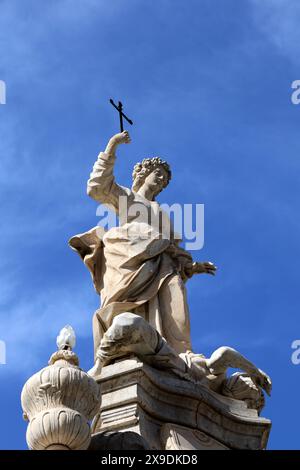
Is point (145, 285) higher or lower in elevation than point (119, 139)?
lower

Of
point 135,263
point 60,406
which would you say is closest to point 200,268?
point 135,263

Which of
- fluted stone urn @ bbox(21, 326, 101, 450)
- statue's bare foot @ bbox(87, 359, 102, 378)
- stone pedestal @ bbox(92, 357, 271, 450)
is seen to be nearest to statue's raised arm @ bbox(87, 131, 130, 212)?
statue's bare foot @ bbox(87, 359, 102, 378)

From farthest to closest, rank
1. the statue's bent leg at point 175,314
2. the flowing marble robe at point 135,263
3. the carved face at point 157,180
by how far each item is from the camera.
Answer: the carved face at point 157,180, the flowing marble robe at point 135,263, the statue's bent leg at point 175,314

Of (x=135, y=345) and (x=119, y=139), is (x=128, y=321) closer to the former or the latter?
(x=135, y=345)

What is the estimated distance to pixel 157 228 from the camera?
68.2ft

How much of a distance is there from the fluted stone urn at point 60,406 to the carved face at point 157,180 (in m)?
6.22

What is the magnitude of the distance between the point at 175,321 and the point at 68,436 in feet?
16.9

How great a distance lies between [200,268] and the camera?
69.3 ft

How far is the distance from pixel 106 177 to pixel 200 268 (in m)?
1.98

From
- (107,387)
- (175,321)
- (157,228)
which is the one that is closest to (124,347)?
(107,387)

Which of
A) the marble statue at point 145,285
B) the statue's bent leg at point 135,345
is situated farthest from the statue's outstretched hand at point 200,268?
the statue's bent leg at point 135,345

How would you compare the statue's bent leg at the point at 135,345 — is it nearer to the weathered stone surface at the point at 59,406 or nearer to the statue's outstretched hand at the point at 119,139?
the weathered stone surface at the point at 59,406

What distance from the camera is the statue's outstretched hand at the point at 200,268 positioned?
2088 cm
